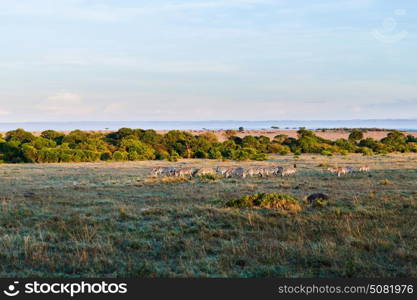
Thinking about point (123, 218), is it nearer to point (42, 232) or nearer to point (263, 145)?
point (42, 232)

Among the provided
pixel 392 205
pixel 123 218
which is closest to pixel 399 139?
pixel 392 205

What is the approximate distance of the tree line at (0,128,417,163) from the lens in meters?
45.2

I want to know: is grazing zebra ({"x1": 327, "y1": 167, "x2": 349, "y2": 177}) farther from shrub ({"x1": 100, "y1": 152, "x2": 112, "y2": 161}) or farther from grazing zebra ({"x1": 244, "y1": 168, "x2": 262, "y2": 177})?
shrub ({"x1": 100, "y1": 152, "x2": 112, "y2": 161})

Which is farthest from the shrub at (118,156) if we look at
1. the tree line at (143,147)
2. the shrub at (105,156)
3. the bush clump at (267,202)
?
the bush clump at (267,202)

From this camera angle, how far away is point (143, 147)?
53031 mm

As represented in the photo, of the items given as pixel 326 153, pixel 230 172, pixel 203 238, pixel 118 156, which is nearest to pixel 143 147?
pixel 118 156

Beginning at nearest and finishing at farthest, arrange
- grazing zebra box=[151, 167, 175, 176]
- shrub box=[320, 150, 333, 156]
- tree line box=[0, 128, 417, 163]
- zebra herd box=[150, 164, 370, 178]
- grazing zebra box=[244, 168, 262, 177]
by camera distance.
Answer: zebra herd box=[150, 164, 370, 178] → grazing zebra box=[244, 168, 262, 177] → grazing zebra box=[151, 167, 175, 176] → tree line box=[0, 128, 417, 163] → shrub box=[320, 150, 333, 156]

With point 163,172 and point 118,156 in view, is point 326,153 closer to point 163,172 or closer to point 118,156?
point 118,156

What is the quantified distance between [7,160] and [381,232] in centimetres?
4453

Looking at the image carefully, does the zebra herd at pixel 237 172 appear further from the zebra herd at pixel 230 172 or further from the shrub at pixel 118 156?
the shrub at pixel 118 156

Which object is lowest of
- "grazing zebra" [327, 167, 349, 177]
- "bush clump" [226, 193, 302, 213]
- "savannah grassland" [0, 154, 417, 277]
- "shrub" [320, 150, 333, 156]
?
"savannah grassland" [0, 154, 417, 277]

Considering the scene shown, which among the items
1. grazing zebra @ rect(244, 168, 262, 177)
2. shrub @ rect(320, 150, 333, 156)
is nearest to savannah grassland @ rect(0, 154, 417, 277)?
grazing zebra @ rect(244, 168, 262, 177)

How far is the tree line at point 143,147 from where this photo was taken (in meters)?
45.2

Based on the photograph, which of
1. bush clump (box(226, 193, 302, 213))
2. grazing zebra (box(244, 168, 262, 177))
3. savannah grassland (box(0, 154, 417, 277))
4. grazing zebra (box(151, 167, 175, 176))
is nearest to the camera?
savannah grassland (box(0, 154, 417, 277))
